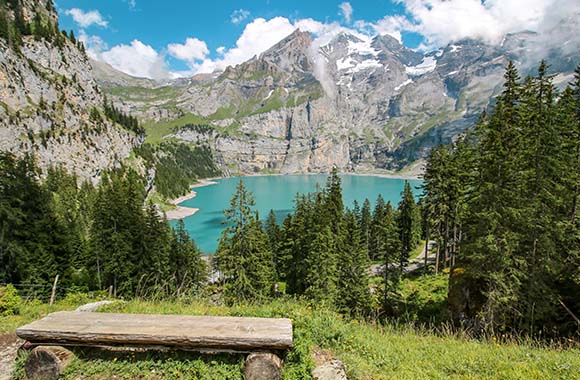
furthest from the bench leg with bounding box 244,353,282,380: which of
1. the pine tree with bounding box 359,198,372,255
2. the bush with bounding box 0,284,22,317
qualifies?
the pine tree with bounding box 359,198,372,255

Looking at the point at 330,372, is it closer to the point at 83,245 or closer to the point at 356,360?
the point at 356,360

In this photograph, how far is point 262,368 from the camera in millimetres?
4449

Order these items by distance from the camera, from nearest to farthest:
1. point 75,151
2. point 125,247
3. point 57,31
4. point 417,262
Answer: point 125,247 → point 417,262 → point 75,151 → point 57,31

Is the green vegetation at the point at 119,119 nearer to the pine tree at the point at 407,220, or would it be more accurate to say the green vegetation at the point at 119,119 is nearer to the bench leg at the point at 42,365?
the pine tree at the point at 407,220

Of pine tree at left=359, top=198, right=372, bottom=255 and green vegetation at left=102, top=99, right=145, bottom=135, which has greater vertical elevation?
green vegetation at left=102, top=99, right=145, bottom=135

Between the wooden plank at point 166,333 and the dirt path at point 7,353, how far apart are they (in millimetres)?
1103

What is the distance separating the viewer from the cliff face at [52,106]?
69938 millimetres

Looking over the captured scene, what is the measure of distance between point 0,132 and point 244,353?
3516 inches

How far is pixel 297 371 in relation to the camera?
4594 millimetres

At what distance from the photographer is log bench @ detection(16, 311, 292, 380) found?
14.8 feet

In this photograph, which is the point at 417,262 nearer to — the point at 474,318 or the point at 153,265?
the point at 474,318

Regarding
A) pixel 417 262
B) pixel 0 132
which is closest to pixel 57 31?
pixel 0 132

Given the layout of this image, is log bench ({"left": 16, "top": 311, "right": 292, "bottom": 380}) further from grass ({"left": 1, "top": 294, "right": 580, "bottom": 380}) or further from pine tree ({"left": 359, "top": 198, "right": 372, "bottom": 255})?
pine tree ({"left": 359, "top": 198, "right": 372, "bottom": 255})

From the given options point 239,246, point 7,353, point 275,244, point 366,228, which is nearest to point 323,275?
point 239,246
